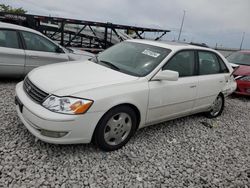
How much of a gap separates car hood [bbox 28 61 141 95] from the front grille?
0.14 feet

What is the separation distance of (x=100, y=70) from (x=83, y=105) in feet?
2.85

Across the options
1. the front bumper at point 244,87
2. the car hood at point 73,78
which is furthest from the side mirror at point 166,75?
the front bumper at point 244,87

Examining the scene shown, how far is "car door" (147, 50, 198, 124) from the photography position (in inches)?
123

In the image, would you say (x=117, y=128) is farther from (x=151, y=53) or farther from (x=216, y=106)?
(x=216, y=106)

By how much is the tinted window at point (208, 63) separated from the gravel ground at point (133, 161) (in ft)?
3.95

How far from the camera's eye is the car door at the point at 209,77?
3933 millimetres

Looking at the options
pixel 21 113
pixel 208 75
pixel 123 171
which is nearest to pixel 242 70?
pixel 208 75

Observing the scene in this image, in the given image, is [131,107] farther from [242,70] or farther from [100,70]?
[242,70]

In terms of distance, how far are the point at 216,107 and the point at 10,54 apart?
4721mm

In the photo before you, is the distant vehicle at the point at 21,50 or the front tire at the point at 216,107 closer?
the front tire at the point at 216,107

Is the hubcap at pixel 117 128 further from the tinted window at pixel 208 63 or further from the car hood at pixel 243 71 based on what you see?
the car hood at pixel 243 71

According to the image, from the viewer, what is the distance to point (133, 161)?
277cm

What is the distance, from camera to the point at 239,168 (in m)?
2.98

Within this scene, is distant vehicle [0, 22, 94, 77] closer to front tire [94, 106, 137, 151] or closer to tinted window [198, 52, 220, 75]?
front tire [94, 106, 137, 151]
